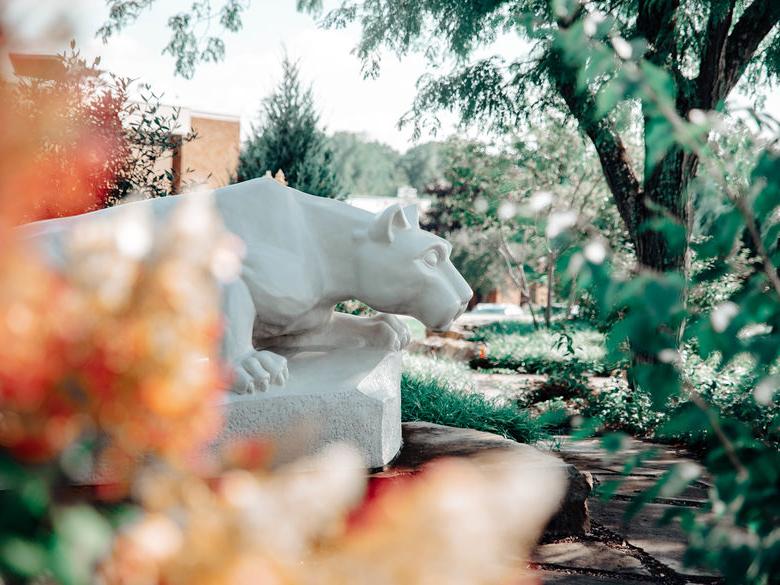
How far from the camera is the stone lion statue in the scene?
2688 mm

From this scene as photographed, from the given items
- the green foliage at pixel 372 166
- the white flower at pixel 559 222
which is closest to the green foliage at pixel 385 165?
the green foliage at pixel 372 166

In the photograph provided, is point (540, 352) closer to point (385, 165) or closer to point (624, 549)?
point (624, 549)

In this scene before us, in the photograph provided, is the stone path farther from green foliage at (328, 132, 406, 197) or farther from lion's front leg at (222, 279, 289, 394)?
green foliage at (328, 132, 406, 197)

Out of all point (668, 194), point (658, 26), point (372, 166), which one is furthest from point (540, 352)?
point (372, 166)

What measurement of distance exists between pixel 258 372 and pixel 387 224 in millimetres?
789

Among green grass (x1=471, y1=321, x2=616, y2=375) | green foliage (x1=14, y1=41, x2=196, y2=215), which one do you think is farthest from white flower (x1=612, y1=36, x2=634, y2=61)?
green grass (x1=471, y1=321, x2=616, y2=375)

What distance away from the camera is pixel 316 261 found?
2879mm

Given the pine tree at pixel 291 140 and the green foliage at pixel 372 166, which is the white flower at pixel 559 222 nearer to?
the pine tree at pixel 291 140

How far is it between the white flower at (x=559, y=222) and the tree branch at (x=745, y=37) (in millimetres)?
6213

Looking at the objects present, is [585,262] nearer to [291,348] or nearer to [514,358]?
[291,348]

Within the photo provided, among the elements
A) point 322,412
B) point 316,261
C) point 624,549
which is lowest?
point 624,549

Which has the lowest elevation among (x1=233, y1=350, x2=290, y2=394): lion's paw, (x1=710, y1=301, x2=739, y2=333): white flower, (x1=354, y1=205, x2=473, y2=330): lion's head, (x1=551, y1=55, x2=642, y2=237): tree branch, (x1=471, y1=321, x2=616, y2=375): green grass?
(x1=471, y1=321, x2=616, y2=375): green grass

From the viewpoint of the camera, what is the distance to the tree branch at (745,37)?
6359 millimetres

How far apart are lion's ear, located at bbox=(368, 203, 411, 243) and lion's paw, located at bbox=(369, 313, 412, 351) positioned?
0.48m
